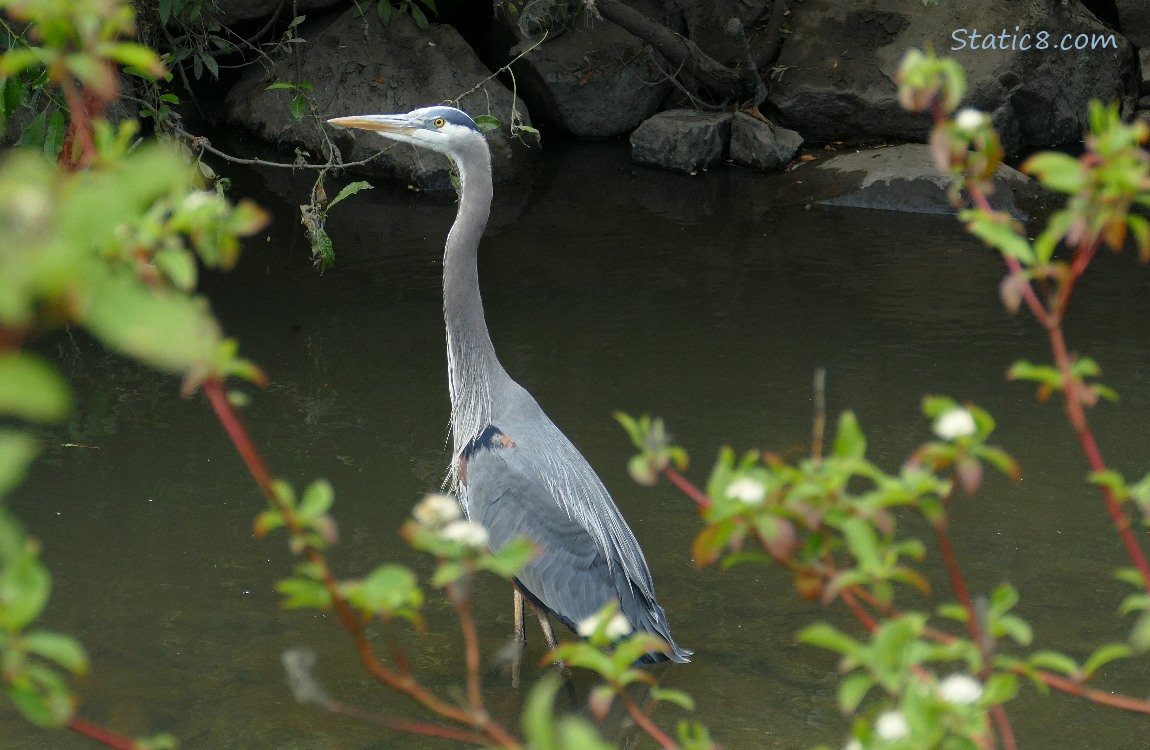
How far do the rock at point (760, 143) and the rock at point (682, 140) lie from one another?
0.14 meters

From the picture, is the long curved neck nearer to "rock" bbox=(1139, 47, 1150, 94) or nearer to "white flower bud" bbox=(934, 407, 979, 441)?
"white flower bud" bbox=(934, 407, 979, 441)

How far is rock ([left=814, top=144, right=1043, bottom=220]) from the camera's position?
888cm

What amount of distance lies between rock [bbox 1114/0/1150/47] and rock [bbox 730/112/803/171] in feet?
11.1

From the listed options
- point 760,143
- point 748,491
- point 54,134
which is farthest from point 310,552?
point 760,143

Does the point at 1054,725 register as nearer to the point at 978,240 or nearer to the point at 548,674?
the point at 548,674

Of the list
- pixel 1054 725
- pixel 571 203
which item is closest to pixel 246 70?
pixel 571 203

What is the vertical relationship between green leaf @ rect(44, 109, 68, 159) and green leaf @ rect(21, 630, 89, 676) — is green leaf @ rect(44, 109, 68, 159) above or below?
below

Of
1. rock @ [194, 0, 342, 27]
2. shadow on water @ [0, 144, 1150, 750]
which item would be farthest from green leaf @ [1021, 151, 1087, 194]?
rock @ [194, 0, 342, 27]

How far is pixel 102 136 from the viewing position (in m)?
1.38

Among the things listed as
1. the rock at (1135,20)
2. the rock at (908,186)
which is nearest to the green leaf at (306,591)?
the rock at (908,186)

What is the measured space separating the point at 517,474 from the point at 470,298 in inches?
26.3

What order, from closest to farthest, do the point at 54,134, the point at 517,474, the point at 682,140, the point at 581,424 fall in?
1. the point at 517,474
2. the point at 54,134
3. the point at 581,424
4. the point at 682,140

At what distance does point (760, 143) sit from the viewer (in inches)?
402

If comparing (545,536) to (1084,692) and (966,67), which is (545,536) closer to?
(1084,692)
